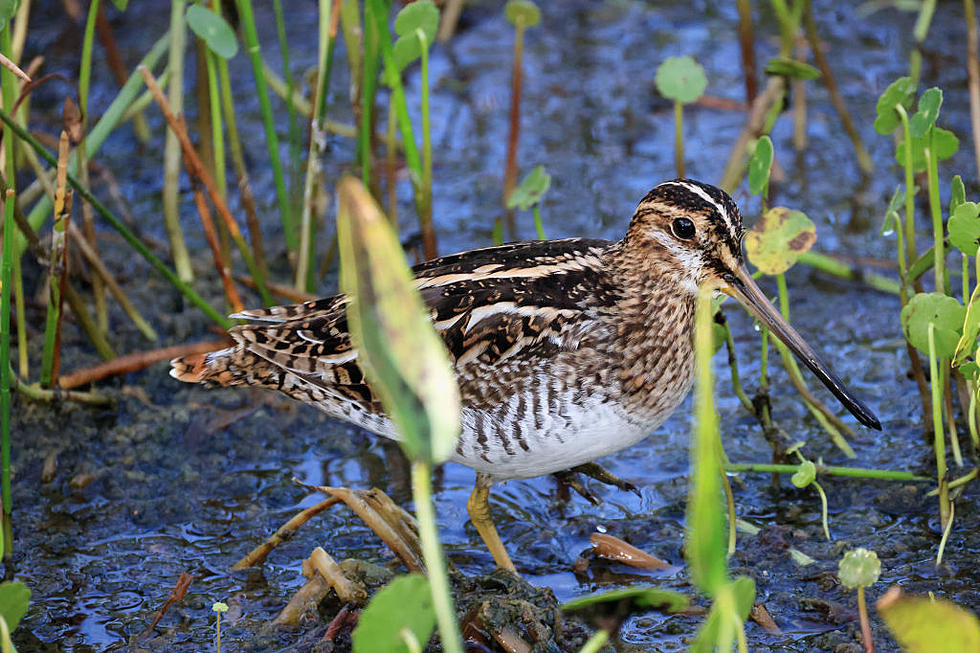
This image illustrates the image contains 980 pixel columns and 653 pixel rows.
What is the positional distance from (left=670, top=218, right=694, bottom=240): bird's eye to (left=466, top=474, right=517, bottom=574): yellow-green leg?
3.08 ft

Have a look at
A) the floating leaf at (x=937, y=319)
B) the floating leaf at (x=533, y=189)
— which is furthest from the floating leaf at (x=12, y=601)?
the floating leaf at (x=937, y=319)

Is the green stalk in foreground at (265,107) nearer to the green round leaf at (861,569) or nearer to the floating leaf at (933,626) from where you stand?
the green round leaf at (861,569)

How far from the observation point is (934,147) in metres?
3.76

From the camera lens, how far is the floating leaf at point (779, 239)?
346 cm

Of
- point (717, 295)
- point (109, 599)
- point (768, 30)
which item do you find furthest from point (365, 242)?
point (768, 30)

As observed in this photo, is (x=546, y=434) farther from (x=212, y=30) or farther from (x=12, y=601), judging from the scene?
(x=212, y=30)

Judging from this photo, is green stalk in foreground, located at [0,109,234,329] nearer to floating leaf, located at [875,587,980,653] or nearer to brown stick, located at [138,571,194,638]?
brown stick, located at [138,571,194,638]

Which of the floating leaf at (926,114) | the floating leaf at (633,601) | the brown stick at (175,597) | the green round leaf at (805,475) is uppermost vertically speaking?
the floating leaf at (926,114)

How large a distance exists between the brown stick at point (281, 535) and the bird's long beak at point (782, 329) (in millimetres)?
1325

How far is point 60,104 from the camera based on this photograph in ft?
21.1

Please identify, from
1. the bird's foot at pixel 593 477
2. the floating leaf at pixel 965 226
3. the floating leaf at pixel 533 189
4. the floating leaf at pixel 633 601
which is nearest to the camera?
the floating leaf at pixel 633 601

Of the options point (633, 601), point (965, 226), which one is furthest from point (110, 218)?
point (965, 226)

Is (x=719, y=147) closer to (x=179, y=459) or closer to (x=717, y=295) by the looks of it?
(x=717, y=295)

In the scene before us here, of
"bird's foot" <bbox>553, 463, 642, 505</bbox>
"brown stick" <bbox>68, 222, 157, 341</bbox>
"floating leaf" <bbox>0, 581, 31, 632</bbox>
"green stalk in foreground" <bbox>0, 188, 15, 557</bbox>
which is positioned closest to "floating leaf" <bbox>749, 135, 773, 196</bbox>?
"bird's foot" <bbox>553, 463, 642, 505</bbox>
